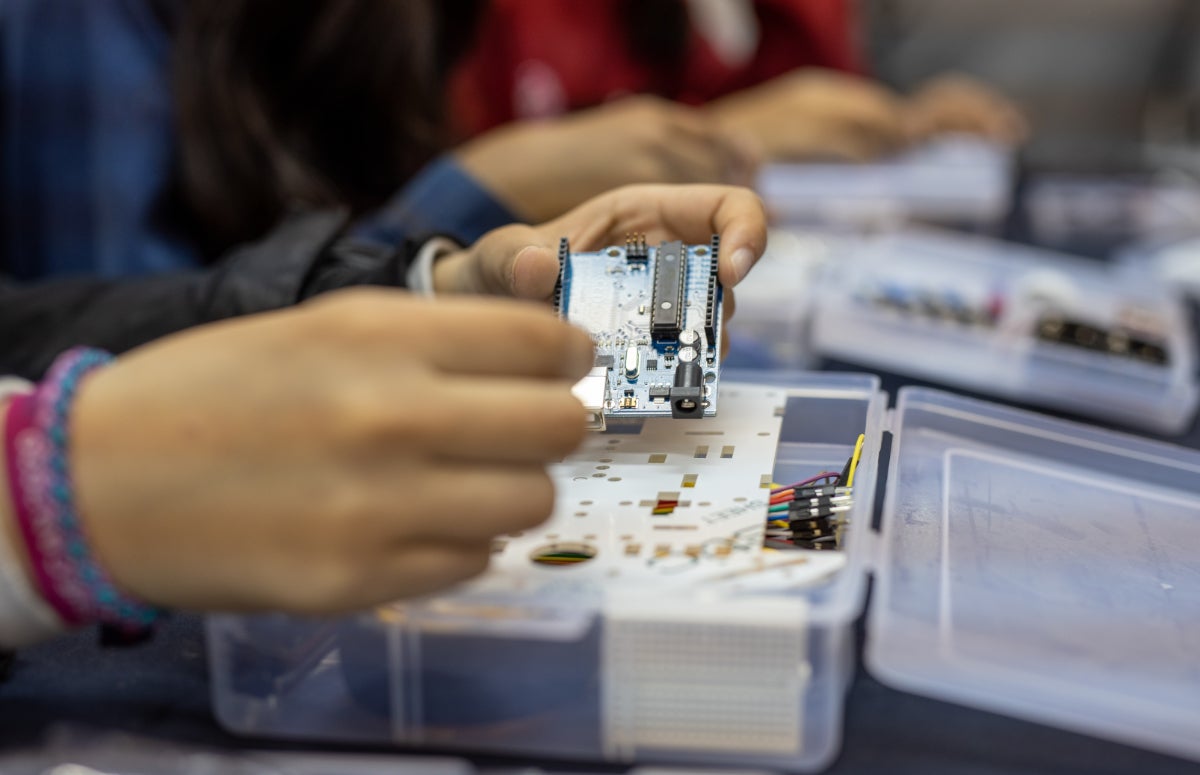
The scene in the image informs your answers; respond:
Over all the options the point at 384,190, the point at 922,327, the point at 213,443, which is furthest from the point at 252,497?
the point at 384,190

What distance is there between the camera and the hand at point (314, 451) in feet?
1.21

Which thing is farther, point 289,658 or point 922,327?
point 922,327

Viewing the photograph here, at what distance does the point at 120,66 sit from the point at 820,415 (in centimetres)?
68

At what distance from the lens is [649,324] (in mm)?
542

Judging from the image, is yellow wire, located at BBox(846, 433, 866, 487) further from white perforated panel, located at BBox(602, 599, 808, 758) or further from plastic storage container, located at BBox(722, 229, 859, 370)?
plastic storage container, located at BBox(722, 229, 859, 370)

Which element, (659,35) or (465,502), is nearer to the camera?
(465,502)

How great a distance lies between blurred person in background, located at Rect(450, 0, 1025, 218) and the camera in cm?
153

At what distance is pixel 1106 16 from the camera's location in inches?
115

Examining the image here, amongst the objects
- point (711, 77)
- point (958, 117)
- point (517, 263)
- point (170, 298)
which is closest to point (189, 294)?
point (170, 298)

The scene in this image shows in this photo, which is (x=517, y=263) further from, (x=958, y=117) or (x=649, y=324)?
(x=958, y=117)

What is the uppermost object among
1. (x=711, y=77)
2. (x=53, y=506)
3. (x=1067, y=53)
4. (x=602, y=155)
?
(x=1067, y=53)

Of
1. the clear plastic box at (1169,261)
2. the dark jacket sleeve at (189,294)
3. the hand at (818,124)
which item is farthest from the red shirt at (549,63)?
the dark jacket sleeve at (189,294)

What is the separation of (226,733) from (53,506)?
0.12 meters

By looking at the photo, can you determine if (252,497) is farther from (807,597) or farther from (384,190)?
(384,190)
